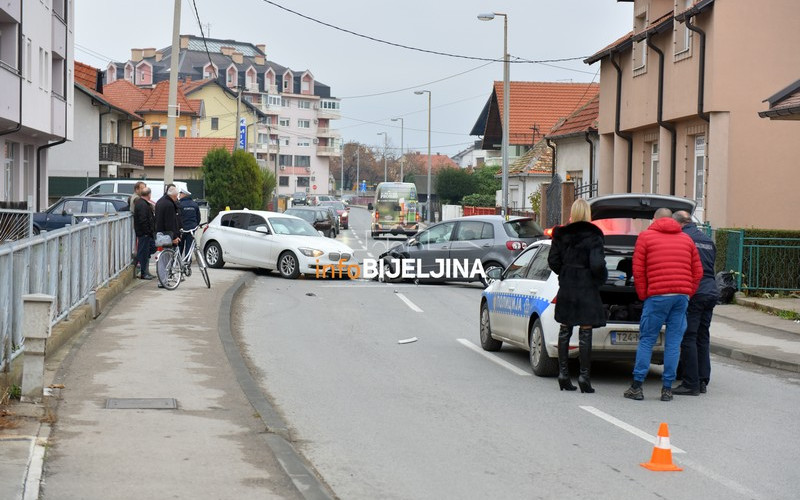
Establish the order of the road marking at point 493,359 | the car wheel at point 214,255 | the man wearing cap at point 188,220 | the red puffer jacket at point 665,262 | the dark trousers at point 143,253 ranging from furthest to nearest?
1. the car wheel at point 214,255
2. the man wearing cap at point 188,220
3. the dark trousers at point 143,253
4. the road marking at point 493,359
5. the red puffer jacket at point 665,262

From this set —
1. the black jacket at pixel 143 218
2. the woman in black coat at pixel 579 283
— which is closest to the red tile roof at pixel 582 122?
the black jacket at pixel 143 218

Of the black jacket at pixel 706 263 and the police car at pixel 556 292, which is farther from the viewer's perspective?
the police car at pixel 556 292

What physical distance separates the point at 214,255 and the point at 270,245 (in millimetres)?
2151

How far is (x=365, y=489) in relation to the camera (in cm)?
704

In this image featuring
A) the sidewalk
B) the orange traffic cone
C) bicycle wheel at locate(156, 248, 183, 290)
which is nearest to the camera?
the sidewalk

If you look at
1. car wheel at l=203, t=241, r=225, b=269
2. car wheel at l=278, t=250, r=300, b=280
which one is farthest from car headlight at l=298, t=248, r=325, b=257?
car wheel at l=203, t=241, r=225, b=269

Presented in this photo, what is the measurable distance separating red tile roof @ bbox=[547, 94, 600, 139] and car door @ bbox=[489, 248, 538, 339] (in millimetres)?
23293

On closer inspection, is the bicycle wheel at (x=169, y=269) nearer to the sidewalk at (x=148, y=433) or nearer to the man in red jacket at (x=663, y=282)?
the sidewalk at (x=148, y=433)

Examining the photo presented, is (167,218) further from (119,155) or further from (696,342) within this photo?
(119,155)

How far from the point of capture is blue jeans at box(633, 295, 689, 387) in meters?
10.7

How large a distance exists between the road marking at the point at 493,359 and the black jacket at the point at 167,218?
7302 mm

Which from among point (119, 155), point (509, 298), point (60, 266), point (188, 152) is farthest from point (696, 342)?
point (188, 152)

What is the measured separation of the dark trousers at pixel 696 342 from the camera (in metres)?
11.1

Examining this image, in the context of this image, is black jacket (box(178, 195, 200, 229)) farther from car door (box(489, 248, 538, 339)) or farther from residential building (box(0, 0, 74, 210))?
car door (box(489, 248, 538, 339))
